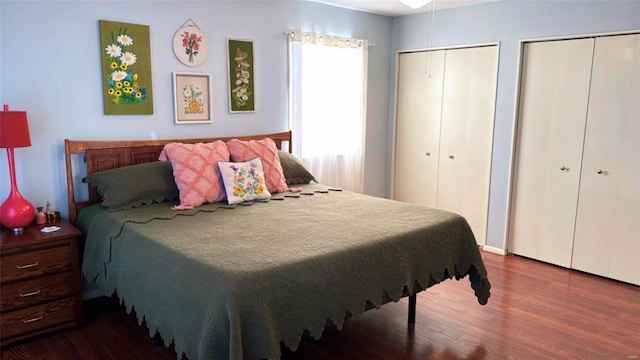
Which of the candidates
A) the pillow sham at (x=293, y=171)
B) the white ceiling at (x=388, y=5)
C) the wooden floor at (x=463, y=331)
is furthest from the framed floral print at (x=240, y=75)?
the wooden floor at (x=463, y=331)

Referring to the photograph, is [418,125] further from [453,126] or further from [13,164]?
[13,164]

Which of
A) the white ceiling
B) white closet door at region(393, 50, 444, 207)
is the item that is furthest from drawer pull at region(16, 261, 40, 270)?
white closet door at region(393, 50, 444, 207)

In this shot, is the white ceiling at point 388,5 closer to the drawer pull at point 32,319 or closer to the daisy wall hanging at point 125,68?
the daisy wall hanging at point 125,68

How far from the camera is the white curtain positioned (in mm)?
4375

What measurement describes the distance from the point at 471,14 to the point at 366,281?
3203 millimetres


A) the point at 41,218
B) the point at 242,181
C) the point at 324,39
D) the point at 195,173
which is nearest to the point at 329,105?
the point at 324,39

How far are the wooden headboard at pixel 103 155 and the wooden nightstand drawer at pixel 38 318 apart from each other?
23.3 inches

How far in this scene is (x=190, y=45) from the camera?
12.0 ft

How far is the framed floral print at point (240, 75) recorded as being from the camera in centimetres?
392

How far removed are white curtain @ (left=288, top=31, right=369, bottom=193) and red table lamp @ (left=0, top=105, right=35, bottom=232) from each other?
221cm

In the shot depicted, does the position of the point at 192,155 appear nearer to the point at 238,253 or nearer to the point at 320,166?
the point at 238,253

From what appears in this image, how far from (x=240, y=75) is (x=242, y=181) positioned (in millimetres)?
1164

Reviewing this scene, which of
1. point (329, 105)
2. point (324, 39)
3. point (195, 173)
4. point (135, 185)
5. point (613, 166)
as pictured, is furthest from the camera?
point (329, 105)

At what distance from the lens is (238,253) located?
2184 mm
